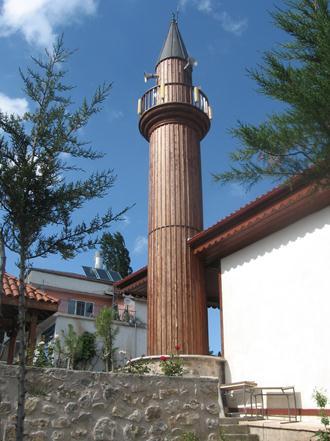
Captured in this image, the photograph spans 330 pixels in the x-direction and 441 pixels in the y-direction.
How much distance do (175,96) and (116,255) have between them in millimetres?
23875

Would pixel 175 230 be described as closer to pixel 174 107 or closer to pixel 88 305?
pixel 174 107

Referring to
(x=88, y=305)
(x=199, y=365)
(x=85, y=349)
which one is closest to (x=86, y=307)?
(x=88, y=305)

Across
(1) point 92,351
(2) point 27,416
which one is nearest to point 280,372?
(2) point 27,416

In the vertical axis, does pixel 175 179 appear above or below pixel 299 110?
above

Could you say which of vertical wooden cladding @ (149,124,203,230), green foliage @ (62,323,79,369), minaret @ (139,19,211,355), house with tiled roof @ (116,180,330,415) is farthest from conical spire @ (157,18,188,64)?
green foliage @ (62,323,79,369)

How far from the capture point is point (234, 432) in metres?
7.39

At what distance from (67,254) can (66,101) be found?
5.88ft

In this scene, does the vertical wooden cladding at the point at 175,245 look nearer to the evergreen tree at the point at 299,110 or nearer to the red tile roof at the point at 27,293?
the red tile roof at the point at 27,293

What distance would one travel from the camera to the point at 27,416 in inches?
219

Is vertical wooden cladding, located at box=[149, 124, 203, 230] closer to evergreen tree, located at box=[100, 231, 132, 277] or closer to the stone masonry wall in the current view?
the stone masonry wall

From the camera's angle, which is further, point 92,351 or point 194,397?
point 92,351

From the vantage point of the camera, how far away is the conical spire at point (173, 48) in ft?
47.3

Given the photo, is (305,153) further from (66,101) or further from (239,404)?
(239,404)

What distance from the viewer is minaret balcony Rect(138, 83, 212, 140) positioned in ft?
43.7
